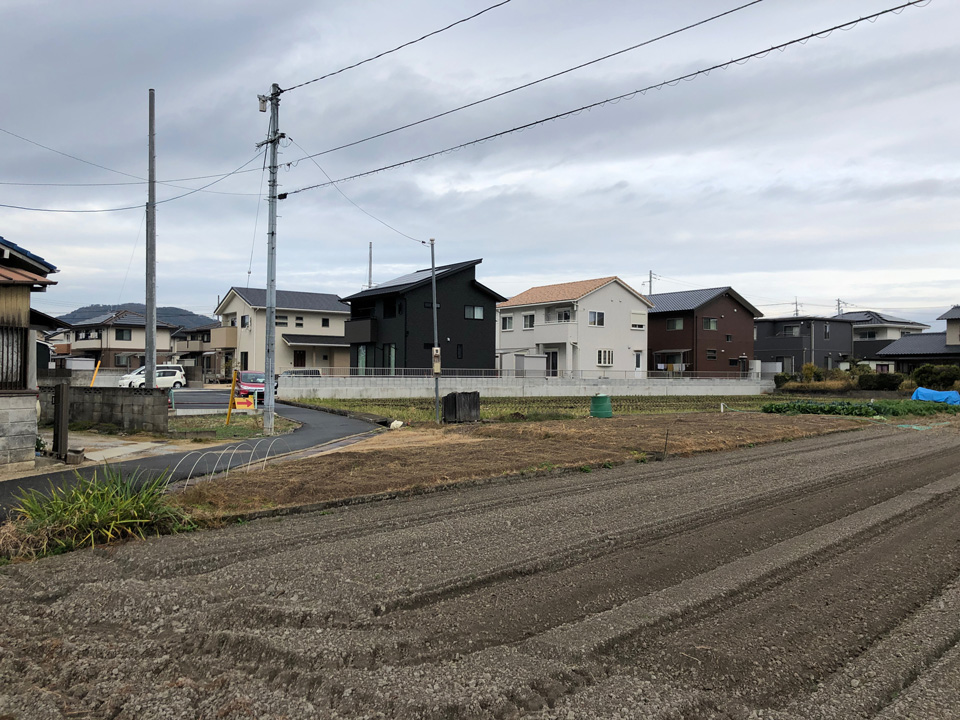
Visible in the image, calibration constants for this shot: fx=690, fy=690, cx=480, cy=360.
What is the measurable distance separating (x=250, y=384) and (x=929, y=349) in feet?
154

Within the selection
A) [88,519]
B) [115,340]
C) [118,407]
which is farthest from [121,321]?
[88,519]

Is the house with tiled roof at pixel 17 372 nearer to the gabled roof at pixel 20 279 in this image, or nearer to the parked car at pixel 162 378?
the gabled roof at pixel 20 279

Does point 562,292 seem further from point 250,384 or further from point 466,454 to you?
point 466,454

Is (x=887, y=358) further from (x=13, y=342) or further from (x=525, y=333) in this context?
(x=13, y=342)

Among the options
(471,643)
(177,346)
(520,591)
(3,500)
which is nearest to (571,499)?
(520,591)

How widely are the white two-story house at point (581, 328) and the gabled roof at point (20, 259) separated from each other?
111 feet

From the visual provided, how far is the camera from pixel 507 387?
37.8 metres

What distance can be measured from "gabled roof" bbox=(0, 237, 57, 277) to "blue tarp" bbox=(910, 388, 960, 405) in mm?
31976

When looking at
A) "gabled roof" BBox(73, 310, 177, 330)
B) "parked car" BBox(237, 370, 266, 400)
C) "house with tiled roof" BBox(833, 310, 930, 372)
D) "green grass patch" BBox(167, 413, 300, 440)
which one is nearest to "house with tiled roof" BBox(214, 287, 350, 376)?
"gabled roof" BBox(73, 310, 177, 330)

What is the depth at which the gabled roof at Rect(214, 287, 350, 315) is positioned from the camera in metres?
48.4

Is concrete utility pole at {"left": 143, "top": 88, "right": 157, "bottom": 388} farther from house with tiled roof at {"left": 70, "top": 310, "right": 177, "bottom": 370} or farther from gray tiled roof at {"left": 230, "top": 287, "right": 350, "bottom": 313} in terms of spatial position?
house with tiled roof at {"left": 70, "top": 310, "right": 177, "bottom": 370}

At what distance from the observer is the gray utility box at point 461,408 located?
20.4 meters

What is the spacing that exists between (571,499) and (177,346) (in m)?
61.0

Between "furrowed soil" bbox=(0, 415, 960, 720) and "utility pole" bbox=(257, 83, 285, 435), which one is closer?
"furrowed soil" bbox=(0, 415, 960, 720)
